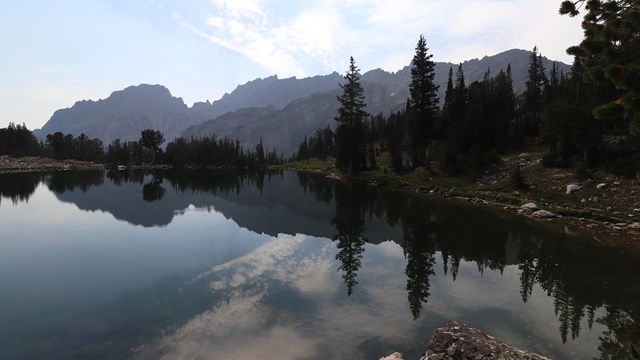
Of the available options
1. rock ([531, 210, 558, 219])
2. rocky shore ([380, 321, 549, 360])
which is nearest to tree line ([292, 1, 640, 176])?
rocky shore ([380, 321, 549, 360])

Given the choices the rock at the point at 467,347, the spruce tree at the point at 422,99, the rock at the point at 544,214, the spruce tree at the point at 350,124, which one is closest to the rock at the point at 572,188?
the rock at the point at 544,214

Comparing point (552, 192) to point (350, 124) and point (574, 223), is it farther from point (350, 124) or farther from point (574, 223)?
point (350, 124)

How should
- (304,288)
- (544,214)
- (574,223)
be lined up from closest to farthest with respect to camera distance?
(304,288) < (574,223) < (544,214)

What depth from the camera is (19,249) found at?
93.9 ft

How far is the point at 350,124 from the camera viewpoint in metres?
86.9

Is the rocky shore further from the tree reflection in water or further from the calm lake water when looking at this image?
the tree reflection in water

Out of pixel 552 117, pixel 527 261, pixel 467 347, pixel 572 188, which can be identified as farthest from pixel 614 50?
pixel 552 117

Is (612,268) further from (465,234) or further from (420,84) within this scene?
(420,84)

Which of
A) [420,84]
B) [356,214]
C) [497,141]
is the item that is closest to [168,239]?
[356,214]

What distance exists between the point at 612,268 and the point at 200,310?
24.4m

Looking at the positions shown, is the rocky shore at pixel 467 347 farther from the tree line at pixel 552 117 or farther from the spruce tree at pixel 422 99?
the spruce tree at pixel 422 99

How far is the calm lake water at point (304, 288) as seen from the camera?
14.2 m

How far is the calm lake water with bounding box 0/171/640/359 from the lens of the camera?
14.2 m

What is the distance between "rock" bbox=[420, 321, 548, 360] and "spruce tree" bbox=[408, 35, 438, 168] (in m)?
67.8
